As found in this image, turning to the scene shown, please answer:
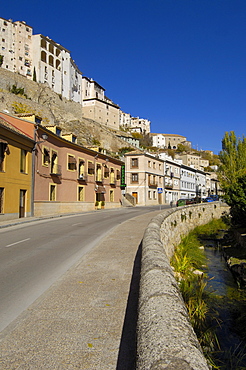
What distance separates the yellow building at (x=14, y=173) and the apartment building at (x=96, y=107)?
85.6 m

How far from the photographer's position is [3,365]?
3.12m

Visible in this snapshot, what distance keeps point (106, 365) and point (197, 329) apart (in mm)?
3663

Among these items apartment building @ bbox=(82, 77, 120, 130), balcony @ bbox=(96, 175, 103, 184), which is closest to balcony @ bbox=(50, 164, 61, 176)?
balcony @ bbox=(96, 175, 103, 184)

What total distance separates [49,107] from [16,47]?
2589 cm

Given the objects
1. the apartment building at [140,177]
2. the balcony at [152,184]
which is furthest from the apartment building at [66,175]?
the balcony at [152,184]

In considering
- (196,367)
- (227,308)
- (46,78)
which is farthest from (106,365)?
(46,78)

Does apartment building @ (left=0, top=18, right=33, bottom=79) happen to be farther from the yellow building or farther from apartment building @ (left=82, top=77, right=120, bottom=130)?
the yellow building

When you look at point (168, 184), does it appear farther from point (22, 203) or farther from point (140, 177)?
point (22, 203)

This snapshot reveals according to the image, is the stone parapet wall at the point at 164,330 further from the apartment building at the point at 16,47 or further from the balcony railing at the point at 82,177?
the apartment building at the point at 16,47

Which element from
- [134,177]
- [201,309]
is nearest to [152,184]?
[134,177]

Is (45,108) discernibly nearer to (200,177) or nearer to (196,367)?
(200,177)

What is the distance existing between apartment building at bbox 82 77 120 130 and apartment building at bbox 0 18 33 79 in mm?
26398

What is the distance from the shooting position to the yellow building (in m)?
21.5

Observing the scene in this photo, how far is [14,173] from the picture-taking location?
22.8 m
